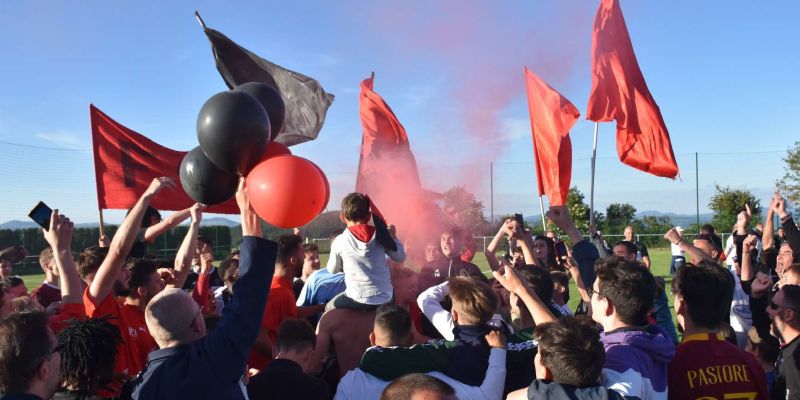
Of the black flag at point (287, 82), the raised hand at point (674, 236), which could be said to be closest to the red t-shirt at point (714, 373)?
the raised hand at point (674, 236)

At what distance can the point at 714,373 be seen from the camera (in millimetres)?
2867

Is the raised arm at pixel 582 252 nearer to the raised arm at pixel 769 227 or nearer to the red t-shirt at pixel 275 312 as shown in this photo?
the red t-shirt at pixel 275 312

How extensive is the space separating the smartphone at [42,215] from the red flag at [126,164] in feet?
15.4

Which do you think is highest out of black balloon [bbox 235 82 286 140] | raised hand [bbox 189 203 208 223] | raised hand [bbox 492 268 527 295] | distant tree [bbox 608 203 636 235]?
black balloon [bbox 235 82 286 140]

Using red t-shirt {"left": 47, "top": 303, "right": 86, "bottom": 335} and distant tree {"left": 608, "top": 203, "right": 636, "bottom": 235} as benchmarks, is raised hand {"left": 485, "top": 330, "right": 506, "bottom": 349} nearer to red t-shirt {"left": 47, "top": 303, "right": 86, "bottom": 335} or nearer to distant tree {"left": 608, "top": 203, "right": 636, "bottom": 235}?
red t-shirt {"left": 47, "top": 303, "right": 86, "bottom": 335}

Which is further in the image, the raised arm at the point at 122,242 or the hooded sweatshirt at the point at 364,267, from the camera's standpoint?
the hooded sweatshirt at the point at 364,267

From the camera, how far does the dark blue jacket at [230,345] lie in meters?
2.22

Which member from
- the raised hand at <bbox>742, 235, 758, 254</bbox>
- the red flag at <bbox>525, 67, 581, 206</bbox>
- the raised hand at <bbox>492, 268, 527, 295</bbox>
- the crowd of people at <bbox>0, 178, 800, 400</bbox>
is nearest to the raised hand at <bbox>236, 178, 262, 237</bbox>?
the crowd of people at <bbox>0, 178, 800, 400</bbox>

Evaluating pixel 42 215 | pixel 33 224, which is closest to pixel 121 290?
pixel 42 215

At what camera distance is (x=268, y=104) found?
351 cm

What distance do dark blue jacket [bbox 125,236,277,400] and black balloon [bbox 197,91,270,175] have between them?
75 centimetres

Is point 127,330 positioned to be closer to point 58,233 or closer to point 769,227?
point 58,233

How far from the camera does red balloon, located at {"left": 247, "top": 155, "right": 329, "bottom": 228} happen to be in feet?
8.78

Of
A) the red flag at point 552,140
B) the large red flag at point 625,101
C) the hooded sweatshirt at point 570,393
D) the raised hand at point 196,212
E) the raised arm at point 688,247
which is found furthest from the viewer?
the large red flag at point 625,101
